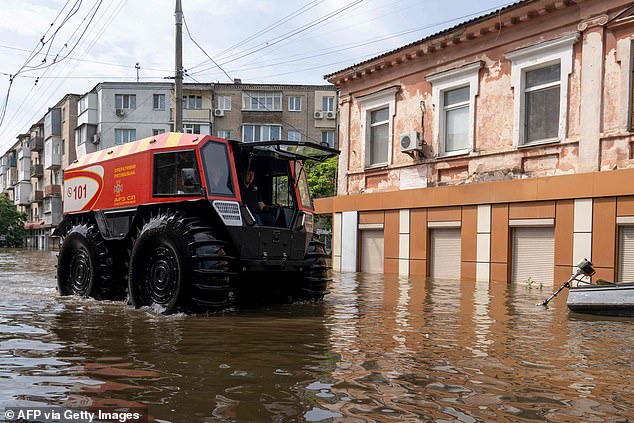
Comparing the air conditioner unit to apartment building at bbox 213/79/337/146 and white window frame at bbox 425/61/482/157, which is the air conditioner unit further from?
apartment building at bbox 213/79/337/146

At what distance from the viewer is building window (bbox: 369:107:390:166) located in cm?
2045

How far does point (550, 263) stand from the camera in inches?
590

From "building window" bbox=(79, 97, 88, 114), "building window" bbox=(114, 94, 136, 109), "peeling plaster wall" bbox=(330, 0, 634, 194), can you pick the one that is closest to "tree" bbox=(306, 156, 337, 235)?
"peeling plaster wall" bbox=(330, 0, 634, 194)

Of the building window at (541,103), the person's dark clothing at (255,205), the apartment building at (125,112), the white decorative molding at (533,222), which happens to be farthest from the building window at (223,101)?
the person's dark clothing at (255,205)

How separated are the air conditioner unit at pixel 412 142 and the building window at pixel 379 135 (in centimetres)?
167

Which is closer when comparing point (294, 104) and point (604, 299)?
point (604, 299)

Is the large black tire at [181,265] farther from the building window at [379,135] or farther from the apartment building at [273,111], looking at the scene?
the apartment building at [273,111]

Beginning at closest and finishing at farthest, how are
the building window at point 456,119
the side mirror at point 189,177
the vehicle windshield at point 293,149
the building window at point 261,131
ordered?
the side mirror at point 189,177, the vehicle windshield at point 293,149, the building window at point 456,119, the building window at point 261,131

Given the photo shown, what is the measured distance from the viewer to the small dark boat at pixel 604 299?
8883 mm

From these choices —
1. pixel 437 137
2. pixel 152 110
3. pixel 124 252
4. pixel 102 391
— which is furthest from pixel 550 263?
pixel 152 110

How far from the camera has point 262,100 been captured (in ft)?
182

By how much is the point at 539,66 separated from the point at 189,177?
10.2 m

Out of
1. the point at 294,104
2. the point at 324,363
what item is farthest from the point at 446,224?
the point at 294,104

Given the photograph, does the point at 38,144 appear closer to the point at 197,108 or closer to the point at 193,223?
the point at 197,108
